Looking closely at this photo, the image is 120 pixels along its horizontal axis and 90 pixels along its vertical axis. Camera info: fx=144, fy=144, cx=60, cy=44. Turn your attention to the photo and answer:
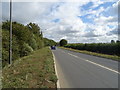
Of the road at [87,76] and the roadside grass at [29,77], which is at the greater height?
the roadside grass at [29,77]

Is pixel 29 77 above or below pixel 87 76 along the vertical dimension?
above

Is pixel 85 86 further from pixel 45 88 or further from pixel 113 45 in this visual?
pixel 113 45

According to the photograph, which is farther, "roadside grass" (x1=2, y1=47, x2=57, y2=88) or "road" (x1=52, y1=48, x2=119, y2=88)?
"road" (x1=52, y1=48, x2=119, y2=88)

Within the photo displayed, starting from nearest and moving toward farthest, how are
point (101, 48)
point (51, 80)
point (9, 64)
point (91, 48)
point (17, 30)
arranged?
point (51, 80) < point (9, 64) < point (17, 30) < point (101, 48) < point (91, 48)

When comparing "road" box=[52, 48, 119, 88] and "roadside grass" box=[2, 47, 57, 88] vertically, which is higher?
"roadside grass" box=[2, 47, 57, 88]

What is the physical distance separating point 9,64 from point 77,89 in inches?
277

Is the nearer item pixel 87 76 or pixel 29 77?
pixel 29 77

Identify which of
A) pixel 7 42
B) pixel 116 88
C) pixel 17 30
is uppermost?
pixel 17 30

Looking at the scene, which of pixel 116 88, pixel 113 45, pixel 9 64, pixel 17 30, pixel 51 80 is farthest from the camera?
pixel 113 45

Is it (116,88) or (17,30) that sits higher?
(17,30)

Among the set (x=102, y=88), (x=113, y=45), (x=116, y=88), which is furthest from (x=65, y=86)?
(x=113, y=45)

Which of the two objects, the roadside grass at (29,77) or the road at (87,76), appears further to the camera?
the road at (87,76)

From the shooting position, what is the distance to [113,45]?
104ft

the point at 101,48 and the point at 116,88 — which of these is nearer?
the point at 116,88
